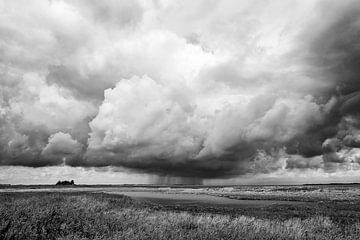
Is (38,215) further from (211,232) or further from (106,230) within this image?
(211,232)

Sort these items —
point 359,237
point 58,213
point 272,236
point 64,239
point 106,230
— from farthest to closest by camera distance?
1. point 359,237
2. point 58,213
3. point 272,236
4. point 106,230
5. point 64,239

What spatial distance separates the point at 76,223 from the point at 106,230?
1.65m

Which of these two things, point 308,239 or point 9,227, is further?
point 308,239

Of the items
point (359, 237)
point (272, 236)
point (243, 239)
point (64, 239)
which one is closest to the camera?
point (64, 239)

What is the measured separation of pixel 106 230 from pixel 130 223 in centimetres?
229

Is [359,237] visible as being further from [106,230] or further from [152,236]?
[106,230]

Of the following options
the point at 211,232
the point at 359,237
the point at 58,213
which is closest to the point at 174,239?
the point at 211,232

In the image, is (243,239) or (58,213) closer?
(243,239)

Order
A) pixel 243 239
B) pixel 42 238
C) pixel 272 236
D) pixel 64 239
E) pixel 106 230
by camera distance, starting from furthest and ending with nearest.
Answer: pixel 272 236 < pixel 106 230 < pixel 243 239 < pixel 42 238 < pixel 64 239

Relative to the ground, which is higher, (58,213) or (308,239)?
(58,213)

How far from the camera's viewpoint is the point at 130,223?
14.7m

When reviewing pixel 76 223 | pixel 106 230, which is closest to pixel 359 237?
pixel 106 230

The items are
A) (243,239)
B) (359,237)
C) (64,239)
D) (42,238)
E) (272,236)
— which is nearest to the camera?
(64,239)

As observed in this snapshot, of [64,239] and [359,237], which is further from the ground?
[64,239]
